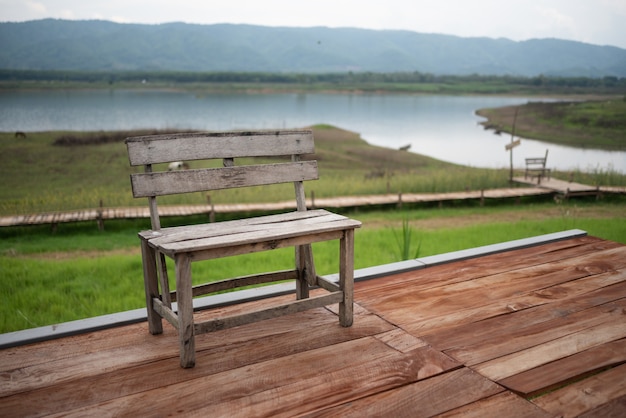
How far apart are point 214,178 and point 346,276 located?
0.74 meters

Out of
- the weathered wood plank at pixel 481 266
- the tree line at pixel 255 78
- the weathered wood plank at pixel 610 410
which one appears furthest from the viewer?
the tree line at pixel 255 78

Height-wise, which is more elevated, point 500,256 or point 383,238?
point 500,256

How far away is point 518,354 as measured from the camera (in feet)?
7.01

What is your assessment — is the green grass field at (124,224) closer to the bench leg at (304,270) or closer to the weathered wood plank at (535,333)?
the bench leg at (304,270)

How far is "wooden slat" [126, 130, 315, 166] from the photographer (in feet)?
7.42

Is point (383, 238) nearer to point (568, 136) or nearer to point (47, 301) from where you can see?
point (47, 301)

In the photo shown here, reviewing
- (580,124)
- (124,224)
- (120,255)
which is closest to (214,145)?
(120,255)

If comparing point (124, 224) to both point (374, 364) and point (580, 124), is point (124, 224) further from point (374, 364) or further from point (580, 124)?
point (580, 124)

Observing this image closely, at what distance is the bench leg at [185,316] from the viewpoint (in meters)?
1.99

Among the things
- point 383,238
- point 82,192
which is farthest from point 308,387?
point 82,192

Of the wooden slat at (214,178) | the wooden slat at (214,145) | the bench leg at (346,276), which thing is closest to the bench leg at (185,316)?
the wooden slat at (214,178)

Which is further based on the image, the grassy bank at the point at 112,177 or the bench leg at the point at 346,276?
the grassy bank at the point at 112,177

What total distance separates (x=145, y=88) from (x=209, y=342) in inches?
3979

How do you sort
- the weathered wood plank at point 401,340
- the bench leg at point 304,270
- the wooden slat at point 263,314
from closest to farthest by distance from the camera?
the wooden slat at point 263,314 → the weathered wood plank at point 401,340 → the bench leg at point 304,270
